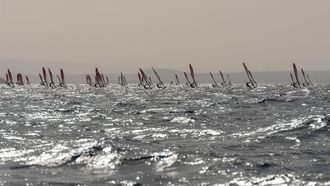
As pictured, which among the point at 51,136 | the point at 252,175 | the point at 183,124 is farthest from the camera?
the point at 183,124

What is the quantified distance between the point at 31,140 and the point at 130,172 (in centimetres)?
1147

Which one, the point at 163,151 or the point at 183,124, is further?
the point at 183,124

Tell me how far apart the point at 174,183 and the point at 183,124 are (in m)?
20.9

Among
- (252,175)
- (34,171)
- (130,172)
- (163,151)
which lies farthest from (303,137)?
(34,171)

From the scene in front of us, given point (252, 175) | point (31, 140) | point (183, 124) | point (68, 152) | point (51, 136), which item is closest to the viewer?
point (252, 175)

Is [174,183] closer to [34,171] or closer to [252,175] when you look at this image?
[252,175]

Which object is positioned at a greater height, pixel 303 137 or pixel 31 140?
pixel 31 140

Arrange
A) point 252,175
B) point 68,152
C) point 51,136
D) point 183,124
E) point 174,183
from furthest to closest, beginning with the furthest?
1. point 183,124
2. point 51,136
3. point 68,152
4. point 252,175
5. point 174,183

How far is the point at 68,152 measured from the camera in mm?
23609

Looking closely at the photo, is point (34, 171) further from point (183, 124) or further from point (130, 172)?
point (183, 124)

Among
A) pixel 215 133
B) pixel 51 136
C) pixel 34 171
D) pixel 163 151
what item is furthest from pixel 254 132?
pixel 34 171

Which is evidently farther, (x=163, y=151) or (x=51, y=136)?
(x=51, y=136)

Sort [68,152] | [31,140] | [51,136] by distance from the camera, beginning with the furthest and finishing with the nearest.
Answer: [51,136] < [31,140] < [68,152]

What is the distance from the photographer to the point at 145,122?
39.8 metres
